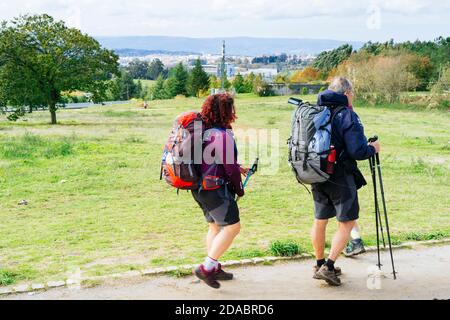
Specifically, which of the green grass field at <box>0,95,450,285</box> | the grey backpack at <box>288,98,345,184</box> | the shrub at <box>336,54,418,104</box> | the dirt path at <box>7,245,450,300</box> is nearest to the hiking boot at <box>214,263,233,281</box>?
the dirt path at <box>7,245,450,300</box>

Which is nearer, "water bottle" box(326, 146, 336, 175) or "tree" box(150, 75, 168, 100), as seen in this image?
"water bottle" box(326, 146, 336, 175)

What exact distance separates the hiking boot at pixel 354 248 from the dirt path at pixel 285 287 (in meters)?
0.25

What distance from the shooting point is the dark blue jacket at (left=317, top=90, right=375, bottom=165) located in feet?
16.9

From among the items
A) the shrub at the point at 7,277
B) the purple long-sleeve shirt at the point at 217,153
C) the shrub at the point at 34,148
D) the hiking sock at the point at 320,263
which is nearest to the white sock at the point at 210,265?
the purple long-sleeve shirt at the point at 217,153

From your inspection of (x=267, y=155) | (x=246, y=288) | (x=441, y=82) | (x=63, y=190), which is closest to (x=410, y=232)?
(x=246, y=288)

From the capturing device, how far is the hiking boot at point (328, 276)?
537cm

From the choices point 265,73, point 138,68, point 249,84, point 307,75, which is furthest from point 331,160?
point 138,68

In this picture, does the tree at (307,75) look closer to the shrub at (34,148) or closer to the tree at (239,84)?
the tree at (239,84)

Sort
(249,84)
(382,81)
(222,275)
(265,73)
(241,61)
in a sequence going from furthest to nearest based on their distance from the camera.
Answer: (241,61) → (265,73) → (249,84) → (382,81) → (222,275)

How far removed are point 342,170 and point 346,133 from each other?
0.36 m

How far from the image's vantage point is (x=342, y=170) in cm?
530

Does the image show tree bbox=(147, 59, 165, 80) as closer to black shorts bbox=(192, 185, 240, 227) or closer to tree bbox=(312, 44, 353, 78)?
tree bbox=(312, 44, 353, 78)

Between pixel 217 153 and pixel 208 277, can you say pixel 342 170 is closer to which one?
pixel 217 153

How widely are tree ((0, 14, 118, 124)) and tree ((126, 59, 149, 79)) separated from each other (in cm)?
8842
